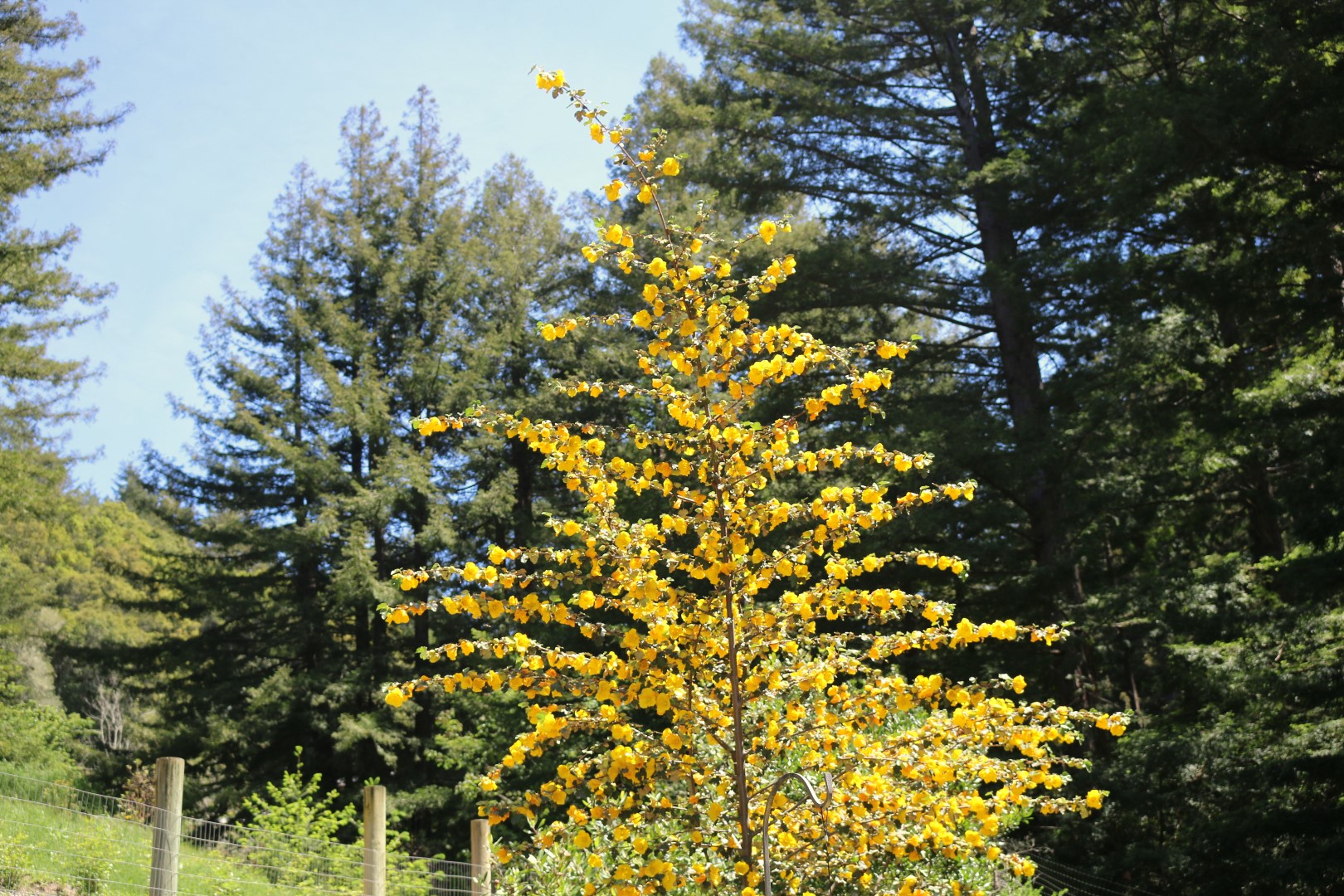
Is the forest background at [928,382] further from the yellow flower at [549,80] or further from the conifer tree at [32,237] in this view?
the yellow flower at [549,80]

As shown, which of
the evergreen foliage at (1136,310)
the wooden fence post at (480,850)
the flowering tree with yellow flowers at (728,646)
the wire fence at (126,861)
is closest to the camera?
the flowering tree with yellow flowers at (728,646)

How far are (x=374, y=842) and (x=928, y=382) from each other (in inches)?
398

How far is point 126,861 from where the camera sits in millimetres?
5586

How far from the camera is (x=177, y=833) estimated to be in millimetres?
4211

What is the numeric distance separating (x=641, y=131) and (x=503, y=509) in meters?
5.75

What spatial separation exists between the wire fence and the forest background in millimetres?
1474

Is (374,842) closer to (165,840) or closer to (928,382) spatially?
(165,840)

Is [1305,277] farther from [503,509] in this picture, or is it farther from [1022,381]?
[503,509]

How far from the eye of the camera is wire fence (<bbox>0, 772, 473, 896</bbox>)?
5.62 metres

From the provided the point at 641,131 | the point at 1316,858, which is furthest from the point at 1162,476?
the point at 641,131

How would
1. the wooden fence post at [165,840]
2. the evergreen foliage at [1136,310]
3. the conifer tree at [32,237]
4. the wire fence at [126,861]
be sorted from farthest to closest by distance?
the conifer tree at [32,237] → the evergreen foliage at [1136,310] → the wire fence at [126,861] → the wooden fence post at [165,840]

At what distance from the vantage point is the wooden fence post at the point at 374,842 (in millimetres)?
4672

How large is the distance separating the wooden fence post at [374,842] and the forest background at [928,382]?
3.12m

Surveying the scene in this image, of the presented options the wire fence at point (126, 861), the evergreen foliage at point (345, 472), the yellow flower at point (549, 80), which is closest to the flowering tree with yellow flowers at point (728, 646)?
the yellow flower at point (549, 80)
